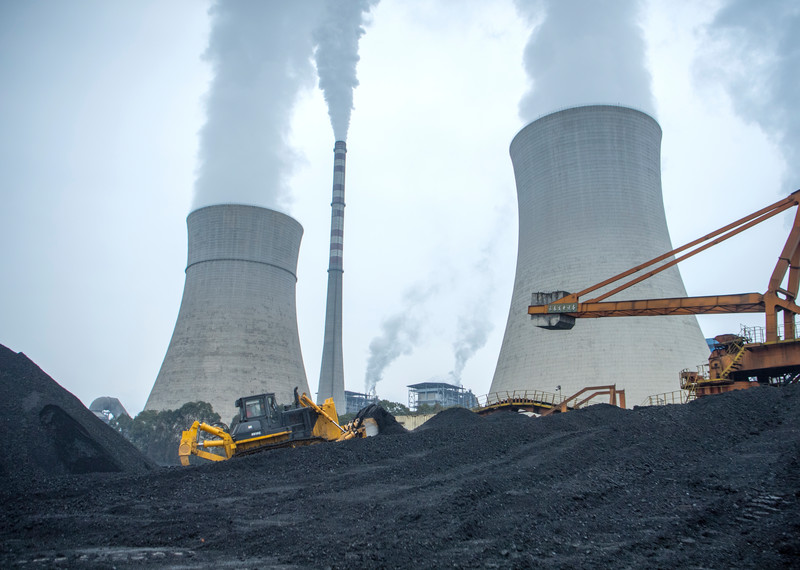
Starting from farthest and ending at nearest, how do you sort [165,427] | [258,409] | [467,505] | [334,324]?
[334,324]
[165,427]
[258,409]
[467,505]

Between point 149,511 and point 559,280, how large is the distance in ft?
45.2

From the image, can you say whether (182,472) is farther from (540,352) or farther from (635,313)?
(540,352)

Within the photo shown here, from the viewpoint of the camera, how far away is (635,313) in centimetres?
1412

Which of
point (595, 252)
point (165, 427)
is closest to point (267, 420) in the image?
point (595, 252)

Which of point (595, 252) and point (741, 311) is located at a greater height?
point (595, 252)

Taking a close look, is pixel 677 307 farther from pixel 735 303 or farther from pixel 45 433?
pixel 45 433

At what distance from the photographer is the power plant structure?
112 ft

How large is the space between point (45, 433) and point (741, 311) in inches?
498

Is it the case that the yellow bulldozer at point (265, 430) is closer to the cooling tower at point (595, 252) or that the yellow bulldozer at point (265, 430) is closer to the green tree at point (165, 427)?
the cooling tower at point (595, 252)

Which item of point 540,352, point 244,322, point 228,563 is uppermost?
point 244,322

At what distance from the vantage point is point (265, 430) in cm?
991

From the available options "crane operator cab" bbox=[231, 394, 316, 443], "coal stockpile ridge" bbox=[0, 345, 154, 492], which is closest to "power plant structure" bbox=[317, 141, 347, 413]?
"coal stockpile ridge" bbox=[0, 345, 154, 492]

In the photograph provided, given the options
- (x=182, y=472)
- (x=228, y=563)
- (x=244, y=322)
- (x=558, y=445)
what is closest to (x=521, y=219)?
(x=244, y=322)

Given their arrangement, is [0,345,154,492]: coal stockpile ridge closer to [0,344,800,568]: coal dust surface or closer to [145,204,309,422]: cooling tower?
[0,344,800,568]: coal dust surface
